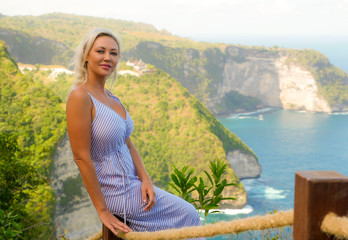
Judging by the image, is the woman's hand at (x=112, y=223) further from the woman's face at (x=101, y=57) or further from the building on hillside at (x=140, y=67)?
the building on hillside at (x=140, y=67)

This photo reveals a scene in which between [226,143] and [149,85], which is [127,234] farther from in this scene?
[149,85]

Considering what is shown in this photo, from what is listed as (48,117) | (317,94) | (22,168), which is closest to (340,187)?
(22,168)

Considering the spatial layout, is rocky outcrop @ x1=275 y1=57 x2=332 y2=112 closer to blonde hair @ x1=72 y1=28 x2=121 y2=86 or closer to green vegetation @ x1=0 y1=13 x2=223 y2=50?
green vegetation @ x1=0 y1=13 x2=223 y2=50

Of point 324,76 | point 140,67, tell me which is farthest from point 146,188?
point 324,76

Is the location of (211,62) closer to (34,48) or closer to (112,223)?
(34,48)

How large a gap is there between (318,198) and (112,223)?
2.66ft

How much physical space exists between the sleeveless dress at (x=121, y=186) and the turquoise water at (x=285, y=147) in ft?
112

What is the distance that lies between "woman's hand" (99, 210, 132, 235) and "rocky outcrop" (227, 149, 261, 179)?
1786 inches

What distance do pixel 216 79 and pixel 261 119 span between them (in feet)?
37.7

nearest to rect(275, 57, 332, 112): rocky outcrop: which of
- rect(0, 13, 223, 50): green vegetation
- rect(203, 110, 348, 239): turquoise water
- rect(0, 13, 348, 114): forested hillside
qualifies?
rect(0, 13, 348, 114): forested hillside

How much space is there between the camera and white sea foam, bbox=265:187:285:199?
134 ft

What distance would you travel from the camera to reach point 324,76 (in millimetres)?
73312

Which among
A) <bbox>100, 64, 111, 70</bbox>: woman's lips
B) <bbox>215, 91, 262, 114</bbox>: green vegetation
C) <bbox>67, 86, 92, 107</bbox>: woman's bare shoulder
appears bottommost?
<bbox>215, 91, 262, 114</bbox>: green vegetation

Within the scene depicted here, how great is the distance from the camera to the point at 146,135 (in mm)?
45625
